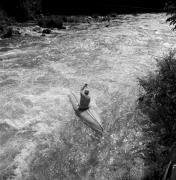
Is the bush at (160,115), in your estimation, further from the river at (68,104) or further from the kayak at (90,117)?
the kayak at (90,117)

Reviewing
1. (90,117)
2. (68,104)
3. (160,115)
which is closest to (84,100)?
(90,117)

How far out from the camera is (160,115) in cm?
757

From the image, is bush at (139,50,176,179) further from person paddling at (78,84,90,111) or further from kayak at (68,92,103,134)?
person paddling at (78,84,90,111)

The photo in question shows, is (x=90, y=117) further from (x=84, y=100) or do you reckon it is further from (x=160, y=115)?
(x=160, y=115)

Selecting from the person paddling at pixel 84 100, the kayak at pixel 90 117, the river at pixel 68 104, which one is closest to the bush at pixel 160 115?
the river at pixel 68 104

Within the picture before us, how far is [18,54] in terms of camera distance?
48.6 feet

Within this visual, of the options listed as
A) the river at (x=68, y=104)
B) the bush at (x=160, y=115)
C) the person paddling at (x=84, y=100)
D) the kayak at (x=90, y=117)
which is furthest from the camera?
the person paddling at (x=84, y=100)

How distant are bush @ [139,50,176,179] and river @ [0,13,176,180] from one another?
387mm

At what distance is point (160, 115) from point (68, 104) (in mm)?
3385

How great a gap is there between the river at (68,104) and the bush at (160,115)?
1.27 ft

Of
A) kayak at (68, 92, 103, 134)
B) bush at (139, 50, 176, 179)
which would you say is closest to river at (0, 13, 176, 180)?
kayak at (68, 92, 103, 134)

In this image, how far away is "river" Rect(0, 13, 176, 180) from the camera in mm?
6504

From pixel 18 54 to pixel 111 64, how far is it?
18.1 feet

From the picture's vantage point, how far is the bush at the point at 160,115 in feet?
20.7
